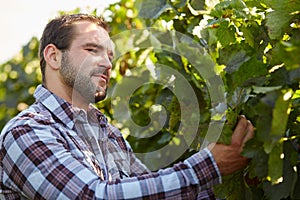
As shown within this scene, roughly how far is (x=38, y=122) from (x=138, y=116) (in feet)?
4.77

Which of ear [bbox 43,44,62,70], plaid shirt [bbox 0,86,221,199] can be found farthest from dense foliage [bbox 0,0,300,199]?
ear [bbox 43,44,62,70]

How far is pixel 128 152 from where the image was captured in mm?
2545

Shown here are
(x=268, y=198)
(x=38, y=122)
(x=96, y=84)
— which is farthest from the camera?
(x=96, y=84)

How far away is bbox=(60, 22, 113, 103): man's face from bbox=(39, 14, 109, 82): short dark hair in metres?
0.04

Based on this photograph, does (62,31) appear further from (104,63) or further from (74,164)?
(74,164)

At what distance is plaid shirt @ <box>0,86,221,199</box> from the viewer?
1.72 metres

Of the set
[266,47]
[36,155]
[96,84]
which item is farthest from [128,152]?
[266,47]

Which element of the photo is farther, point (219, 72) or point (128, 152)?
point (128, 152)

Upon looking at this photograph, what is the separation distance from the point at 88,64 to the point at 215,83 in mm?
482

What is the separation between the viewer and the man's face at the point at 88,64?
2340mm

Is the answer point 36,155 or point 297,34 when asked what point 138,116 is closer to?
point 36,155

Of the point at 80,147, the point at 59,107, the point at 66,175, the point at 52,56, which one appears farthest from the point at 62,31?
the point at 66,175

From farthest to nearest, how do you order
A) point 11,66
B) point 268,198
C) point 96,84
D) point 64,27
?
point 11,66 → point 64,27 → point 96,84 → point 268,198

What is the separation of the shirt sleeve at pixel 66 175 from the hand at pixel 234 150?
0.02 metres
